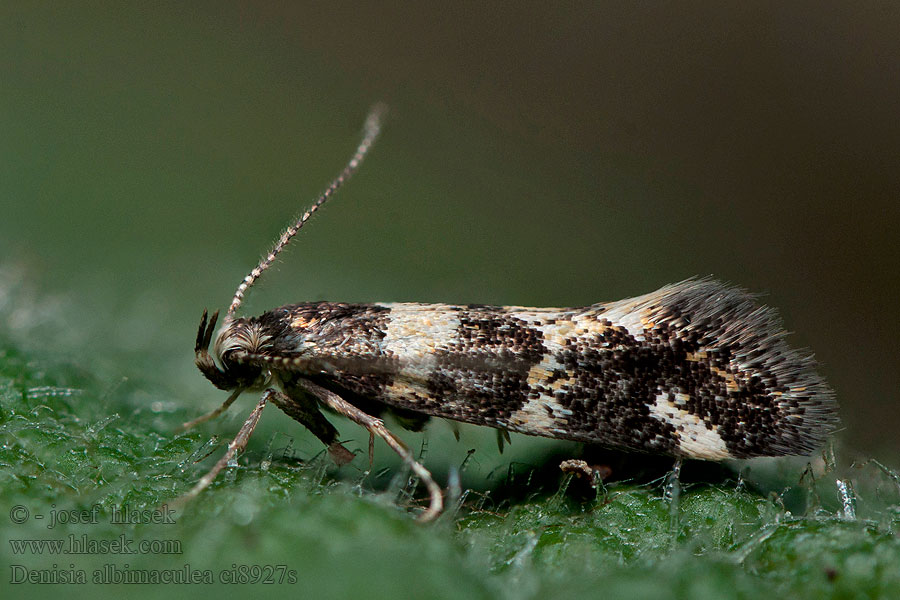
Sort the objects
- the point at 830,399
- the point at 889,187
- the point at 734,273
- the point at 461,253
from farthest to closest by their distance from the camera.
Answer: the point at 889,187 < the point at 734,273 < the point at 461,253 < the point at 830,399

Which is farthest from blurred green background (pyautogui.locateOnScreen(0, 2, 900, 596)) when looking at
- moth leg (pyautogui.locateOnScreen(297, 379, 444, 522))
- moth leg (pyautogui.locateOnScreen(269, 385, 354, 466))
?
moth leg (pyautogui.locateOnScreen(297, 379, 444, 522))

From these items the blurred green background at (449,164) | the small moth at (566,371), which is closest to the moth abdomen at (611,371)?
the small moth at (566,371)

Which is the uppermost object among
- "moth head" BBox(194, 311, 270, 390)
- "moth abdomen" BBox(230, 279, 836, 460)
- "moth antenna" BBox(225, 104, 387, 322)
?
"moth antenna" BBox(225, 104, 387, 322)

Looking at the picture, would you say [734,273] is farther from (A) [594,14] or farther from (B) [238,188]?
(B) [238,188]

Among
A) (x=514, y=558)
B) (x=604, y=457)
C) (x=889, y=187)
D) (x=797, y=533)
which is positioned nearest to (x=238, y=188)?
(x=604, y=457)

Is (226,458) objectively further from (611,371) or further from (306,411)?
(611,371)

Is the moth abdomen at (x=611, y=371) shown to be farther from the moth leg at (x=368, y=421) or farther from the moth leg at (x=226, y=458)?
the moth leg at (x=226, y=458)

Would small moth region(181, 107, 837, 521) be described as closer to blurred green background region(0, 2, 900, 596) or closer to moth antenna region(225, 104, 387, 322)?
moth antenna region(225, 104, 387, 322)
